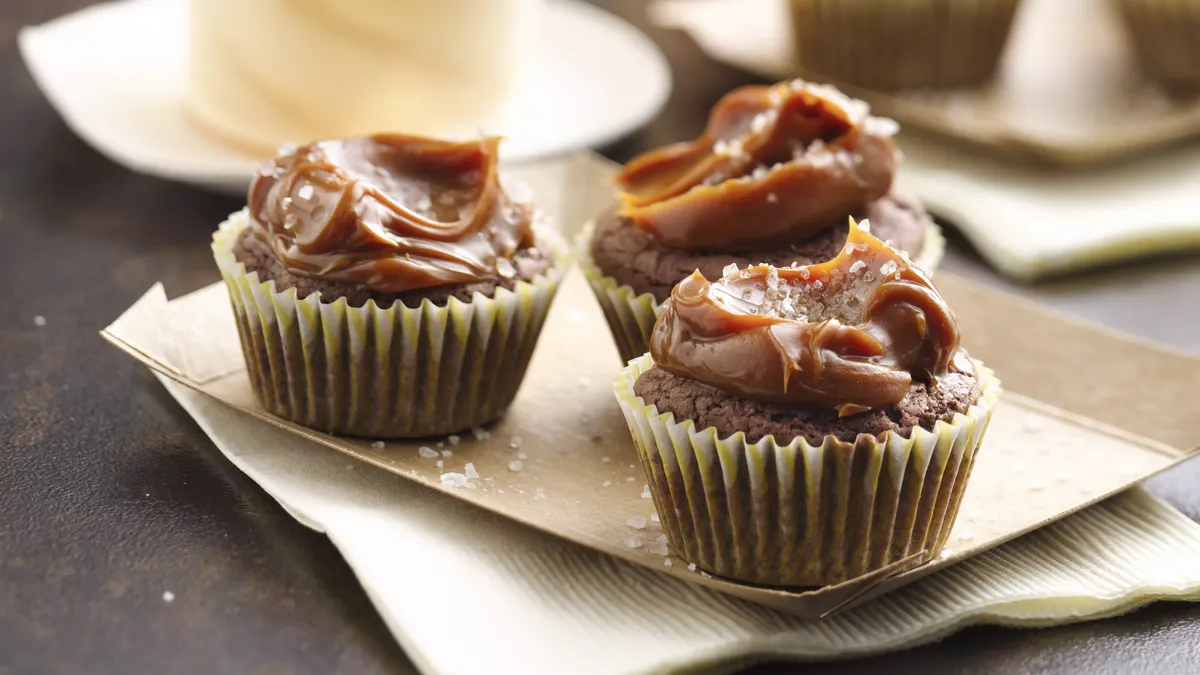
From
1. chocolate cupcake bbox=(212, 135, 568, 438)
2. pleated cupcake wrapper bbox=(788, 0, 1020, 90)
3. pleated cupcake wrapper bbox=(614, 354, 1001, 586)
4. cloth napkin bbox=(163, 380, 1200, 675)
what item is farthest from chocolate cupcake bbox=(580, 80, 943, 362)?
pleated cupcake wrapper bbox=(788, 0, 1020, 90)

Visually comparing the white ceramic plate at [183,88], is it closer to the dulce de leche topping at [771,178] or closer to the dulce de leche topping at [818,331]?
the dulce de leche topping at [771,178]

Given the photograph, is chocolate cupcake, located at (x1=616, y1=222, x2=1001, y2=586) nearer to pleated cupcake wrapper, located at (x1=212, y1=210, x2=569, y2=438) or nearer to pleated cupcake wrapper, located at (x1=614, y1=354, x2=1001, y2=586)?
pleated cupcake wrapper, located at (x1=614, y1=354, x2=1001, y2=586)

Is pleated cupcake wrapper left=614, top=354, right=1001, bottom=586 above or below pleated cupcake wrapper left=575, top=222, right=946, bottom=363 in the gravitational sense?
above

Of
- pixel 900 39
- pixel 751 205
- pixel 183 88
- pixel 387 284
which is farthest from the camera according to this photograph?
pixel 900 39

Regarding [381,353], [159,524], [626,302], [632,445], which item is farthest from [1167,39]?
[159,524]

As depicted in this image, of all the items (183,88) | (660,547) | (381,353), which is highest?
(381,353)

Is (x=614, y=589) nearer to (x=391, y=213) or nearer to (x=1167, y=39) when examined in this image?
(x=391, y=213)
